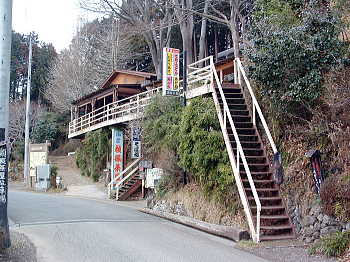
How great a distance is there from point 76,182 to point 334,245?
22.0 metres

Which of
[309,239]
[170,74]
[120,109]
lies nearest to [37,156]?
[120,109]

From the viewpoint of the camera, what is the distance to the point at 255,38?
1109 centimetres

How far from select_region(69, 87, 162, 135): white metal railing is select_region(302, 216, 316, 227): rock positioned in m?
9.31

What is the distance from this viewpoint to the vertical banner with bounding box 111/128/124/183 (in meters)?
22.0

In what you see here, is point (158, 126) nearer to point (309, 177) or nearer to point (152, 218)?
point (152, 218)

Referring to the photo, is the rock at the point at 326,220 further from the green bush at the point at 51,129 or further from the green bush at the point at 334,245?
the green bush at the point at 51,129

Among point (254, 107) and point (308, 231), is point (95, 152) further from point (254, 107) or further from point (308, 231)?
point (308, 231)

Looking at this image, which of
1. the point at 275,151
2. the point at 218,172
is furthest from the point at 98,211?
the point at 275,151

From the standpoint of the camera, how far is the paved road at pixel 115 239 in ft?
26.4

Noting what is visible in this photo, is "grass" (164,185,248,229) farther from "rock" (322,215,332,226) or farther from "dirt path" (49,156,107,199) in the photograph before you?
"dirt path" (49,156,107,199)

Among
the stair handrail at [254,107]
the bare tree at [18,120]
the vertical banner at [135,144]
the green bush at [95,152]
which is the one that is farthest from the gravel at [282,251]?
the bare tree at [18,120]

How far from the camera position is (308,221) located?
9.16 m

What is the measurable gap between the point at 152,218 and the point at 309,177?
576cm

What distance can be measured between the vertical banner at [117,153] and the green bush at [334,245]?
15.1 metres
